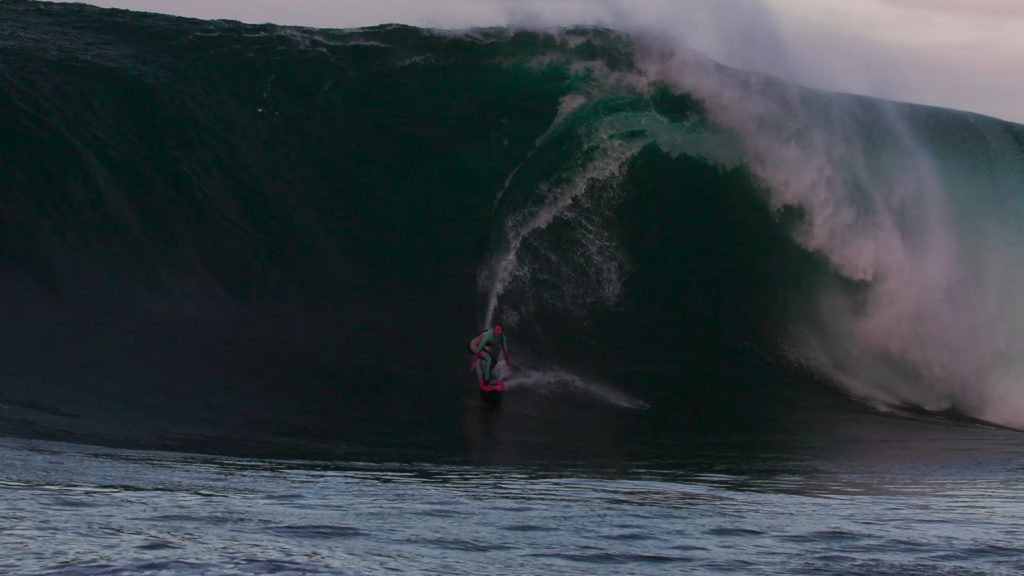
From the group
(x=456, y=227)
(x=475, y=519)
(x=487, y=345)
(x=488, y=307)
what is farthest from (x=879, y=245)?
(x=475, y=519)

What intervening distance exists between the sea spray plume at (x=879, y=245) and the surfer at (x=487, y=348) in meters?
4.66

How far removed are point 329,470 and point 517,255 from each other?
7.26m

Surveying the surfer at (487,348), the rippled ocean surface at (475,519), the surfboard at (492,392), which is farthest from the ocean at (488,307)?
the surfer at (487,348)

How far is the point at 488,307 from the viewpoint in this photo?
15.1 metres

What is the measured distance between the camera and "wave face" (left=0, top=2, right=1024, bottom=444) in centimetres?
1321

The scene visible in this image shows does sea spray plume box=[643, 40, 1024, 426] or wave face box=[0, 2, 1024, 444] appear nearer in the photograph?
wave face box=[0, 2, 1024, 444]

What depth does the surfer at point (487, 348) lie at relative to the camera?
13.1m

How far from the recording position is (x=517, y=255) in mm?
15734

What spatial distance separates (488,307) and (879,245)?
19.9ft

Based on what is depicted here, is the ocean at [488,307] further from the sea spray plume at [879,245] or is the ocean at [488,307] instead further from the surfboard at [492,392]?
the surfboard at [492,392]

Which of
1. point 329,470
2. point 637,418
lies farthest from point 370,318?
point 329,470

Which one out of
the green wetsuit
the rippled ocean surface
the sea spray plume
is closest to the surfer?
the green wetsuit

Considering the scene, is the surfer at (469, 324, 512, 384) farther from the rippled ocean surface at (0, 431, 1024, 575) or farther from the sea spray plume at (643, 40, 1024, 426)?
the sea spray plume at (643, 40, 1024, 426)

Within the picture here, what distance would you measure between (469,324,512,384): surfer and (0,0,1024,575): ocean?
13.1 inches
